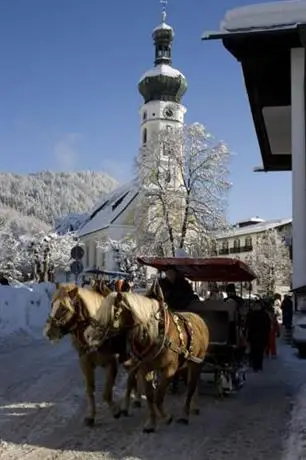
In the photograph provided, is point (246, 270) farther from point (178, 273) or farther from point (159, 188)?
point (159, 188)

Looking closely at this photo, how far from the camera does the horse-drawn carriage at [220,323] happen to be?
33.6 feet

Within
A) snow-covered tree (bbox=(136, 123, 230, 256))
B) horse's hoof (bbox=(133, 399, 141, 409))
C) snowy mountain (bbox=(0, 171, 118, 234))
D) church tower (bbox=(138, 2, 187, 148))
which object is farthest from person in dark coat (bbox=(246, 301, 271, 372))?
snowy mountain (bbox=(0, 171, 118, 234))

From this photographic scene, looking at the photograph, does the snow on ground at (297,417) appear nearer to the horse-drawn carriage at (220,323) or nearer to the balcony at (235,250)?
the horse-drawn carriage at (220,323)

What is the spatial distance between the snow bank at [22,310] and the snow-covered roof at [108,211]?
4372cm

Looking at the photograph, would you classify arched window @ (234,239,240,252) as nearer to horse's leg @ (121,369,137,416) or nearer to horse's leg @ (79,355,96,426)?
horse's leg @ (121,369,137,416)

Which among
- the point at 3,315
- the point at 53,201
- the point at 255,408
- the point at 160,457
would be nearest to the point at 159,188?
the point at 3,315

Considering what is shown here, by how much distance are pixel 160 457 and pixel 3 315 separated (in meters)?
13.7

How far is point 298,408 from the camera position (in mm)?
9266

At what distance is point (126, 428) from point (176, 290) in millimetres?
3674

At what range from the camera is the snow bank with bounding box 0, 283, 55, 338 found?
19484 millimetres

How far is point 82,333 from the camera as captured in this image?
798 centimetres

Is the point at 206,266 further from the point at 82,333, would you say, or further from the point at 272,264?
the point at 272,264

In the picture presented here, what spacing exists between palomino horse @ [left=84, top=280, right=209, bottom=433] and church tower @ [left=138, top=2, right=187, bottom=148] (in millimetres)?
60893

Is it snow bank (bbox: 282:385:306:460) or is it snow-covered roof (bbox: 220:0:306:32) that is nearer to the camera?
snow bank (bbox: 282:385:306:460)
